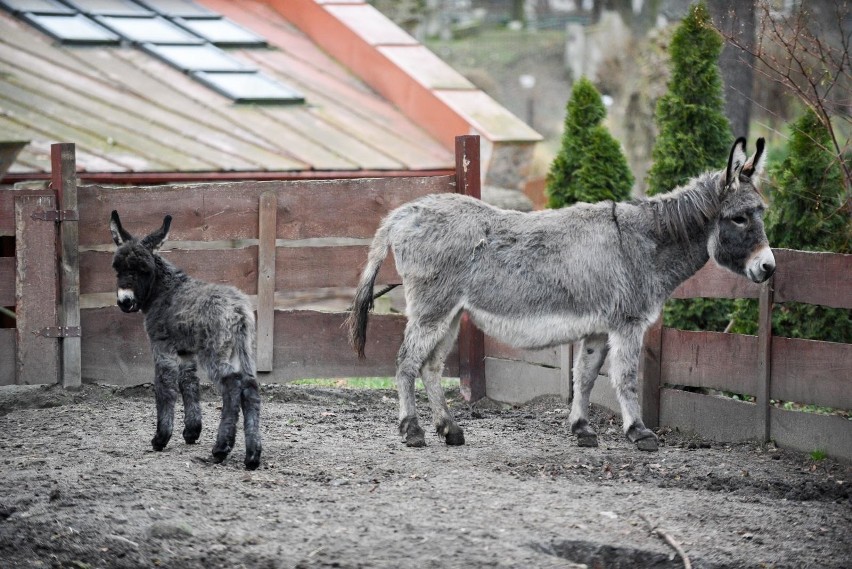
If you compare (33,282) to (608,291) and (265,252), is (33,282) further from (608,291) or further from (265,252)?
(608,291)

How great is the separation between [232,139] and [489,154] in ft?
8.94

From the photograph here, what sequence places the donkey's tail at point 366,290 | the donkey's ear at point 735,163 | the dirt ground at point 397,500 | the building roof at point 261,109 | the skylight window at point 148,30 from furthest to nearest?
the skylight window at point 148,30
the building roof at point 261,109
the donkey's tail at point 366,290
the donkey's ear at point 735,163
the dirt ground at point 397,500

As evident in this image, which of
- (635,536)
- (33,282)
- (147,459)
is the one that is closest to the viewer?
(635,536)

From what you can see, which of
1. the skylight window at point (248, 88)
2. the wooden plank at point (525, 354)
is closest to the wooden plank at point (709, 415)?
the wooden plank at point (525, 354)

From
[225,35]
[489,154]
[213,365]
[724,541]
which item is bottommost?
[724,541]

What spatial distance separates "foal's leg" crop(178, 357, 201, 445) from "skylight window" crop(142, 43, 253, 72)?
6.83 m

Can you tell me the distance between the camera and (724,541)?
4988 millimetres

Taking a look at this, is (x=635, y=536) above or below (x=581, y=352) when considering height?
below

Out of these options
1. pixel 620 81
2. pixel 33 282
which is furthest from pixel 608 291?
pixel 620 81

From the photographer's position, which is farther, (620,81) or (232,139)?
(620,81)

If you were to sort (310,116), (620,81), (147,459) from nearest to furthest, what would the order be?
1. (147,459)
2. (310,116)
3. (620,81)

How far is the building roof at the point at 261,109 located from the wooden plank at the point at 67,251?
7.09 feet

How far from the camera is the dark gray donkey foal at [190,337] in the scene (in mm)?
6277

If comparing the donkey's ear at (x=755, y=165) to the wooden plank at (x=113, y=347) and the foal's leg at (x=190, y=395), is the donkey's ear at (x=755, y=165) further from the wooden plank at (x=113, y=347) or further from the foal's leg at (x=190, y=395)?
the wooden plank at (x=113, y=347)
